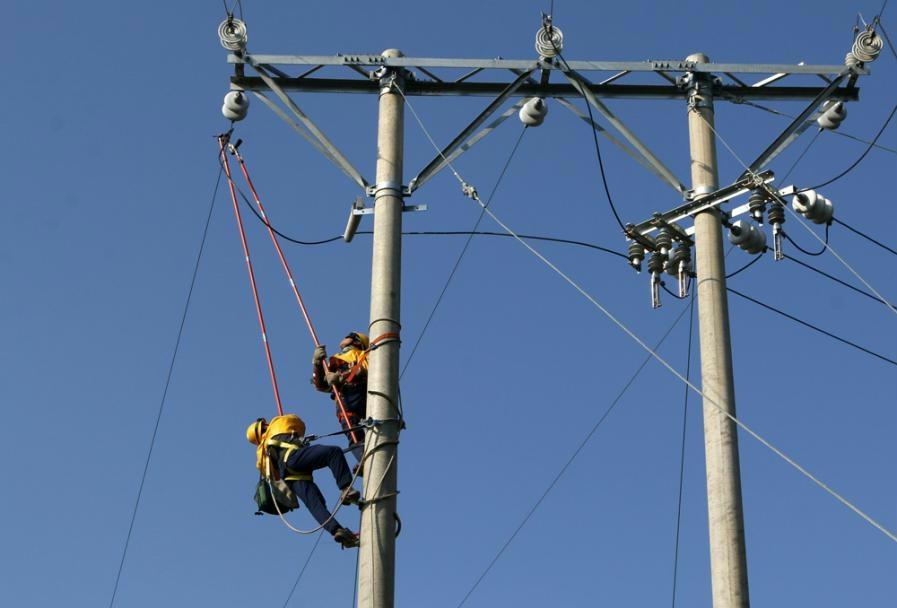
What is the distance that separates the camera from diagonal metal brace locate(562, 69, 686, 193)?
1280 cm

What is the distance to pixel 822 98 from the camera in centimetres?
1338

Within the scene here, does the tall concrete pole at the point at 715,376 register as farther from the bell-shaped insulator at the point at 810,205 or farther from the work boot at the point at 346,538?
the work boot at the point at 346,538

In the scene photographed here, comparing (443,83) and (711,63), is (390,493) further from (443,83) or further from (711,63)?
(711,63)

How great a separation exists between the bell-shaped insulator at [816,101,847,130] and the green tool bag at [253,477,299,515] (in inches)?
212

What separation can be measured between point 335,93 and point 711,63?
10.1 feet

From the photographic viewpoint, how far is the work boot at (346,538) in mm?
11227

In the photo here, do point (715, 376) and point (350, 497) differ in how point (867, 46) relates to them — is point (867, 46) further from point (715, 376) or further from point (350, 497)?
point (350, 497)

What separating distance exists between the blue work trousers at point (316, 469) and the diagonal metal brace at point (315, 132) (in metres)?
2.01

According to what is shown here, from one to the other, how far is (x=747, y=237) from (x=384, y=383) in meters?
3.41

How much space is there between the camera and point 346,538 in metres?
11.2

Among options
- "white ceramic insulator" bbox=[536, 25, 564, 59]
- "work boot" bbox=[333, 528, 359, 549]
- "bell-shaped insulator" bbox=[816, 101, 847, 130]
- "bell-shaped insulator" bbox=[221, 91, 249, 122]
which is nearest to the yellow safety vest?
"work boot" bbox=[333, 528, 359, 549]

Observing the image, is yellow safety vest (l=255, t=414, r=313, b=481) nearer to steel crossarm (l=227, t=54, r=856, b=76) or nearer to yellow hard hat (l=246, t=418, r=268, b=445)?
yellow hard hat (l=246, t=418, r=268, b=445)

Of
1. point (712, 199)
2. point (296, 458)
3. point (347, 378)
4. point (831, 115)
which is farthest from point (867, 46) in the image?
point (296, 458)

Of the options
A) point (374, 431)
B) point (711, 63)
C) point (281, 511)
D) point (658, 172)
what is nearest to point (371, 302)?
point (374, 431)
